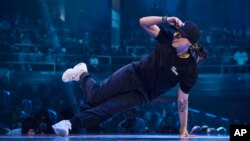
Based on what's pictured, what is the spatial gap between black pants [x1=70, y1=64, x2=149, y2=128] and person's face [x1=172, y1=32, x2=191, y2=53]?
415 mm

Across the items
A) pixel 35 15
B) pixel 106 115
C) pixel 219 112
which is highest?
pixel 35 15

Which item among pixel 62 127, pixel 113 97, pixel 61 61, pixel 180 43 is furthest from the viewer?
pixel 61 61

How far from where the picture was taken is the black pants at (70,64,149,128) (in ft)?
12.8

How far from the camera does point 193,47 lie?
12.9 feet

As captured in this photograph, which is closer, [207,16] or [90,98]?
[90,98]

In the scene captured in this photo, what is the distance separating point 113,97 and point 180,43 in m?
0.71

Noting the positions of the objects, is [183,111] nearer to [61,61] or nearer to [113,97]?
[113,97]

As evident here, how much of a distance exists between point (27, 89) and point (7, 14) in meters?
1.34

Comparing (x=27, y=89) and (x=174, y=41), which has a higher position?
(x=174, y=41)

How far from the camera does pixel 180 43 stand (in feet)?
12.8

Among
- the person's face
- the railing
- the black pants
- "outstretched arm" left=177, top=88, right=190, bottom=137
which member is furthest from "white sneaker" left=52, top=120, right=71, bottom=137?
the railing

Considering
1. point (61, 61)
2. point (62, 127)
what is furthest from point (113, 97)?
point (61, 61)

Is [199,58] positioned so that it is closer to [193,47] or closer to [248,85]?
[193,47]

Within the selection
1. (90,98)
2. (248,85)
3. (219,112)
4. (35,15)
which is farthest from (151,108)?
(90,98)
